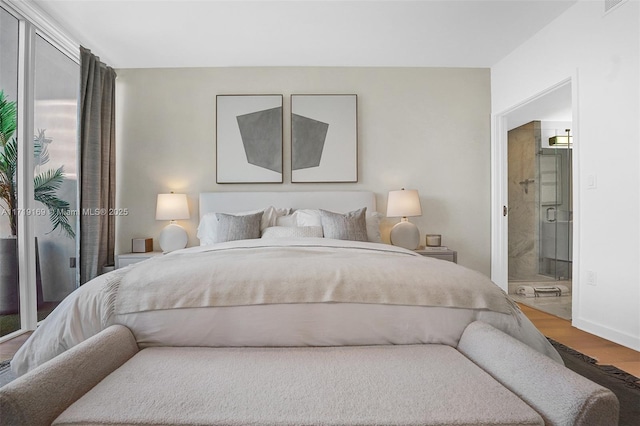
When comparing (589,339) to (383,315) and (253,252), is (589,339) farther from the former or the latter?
(253,252)

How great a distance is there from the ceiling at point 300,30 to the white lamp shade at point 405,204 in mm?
1429

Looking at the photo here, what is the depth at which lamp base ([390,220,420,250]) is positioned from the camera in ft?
12.8

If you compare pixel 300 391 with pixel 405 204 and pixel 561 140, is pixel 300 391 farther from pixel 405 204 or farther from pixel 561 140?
pixel 561 140

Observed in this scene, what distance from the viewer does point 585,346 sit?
8.47 ft

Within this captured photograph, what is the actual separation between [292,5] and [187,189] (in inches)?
85.3

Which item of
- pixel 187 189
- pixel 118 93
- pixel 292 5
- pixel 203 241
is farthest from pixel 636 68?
pixel 118 93

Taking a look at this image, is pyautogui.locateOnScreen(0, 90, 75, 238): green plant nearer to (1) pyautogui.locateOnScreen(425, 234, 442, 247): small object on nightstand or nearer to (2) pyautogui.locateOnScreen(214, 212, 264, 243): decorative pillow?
(2) pyautogui.locateOnScreen(214, 212, 264, 243): decorative pillow

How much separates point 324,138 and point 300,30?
1.15 m

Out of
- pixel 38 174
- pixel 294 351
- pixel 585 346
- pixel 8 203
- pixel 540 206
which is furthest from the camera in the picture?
pixel 540 206

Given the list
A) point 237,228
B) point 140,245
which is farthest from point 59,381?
point 140,245

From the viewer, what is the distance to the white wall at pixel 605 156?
99.7 inches

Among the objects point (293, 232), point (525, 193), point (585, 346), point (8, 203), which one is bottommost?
point (585, 346)

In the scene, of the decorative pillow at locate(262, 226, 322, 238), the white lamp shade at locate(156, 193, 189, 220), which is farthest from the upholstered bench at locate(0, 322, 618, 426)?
the white lamp shade at locate(156, 193, 189, 220)

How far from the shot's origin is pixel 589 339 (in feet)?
8.96
